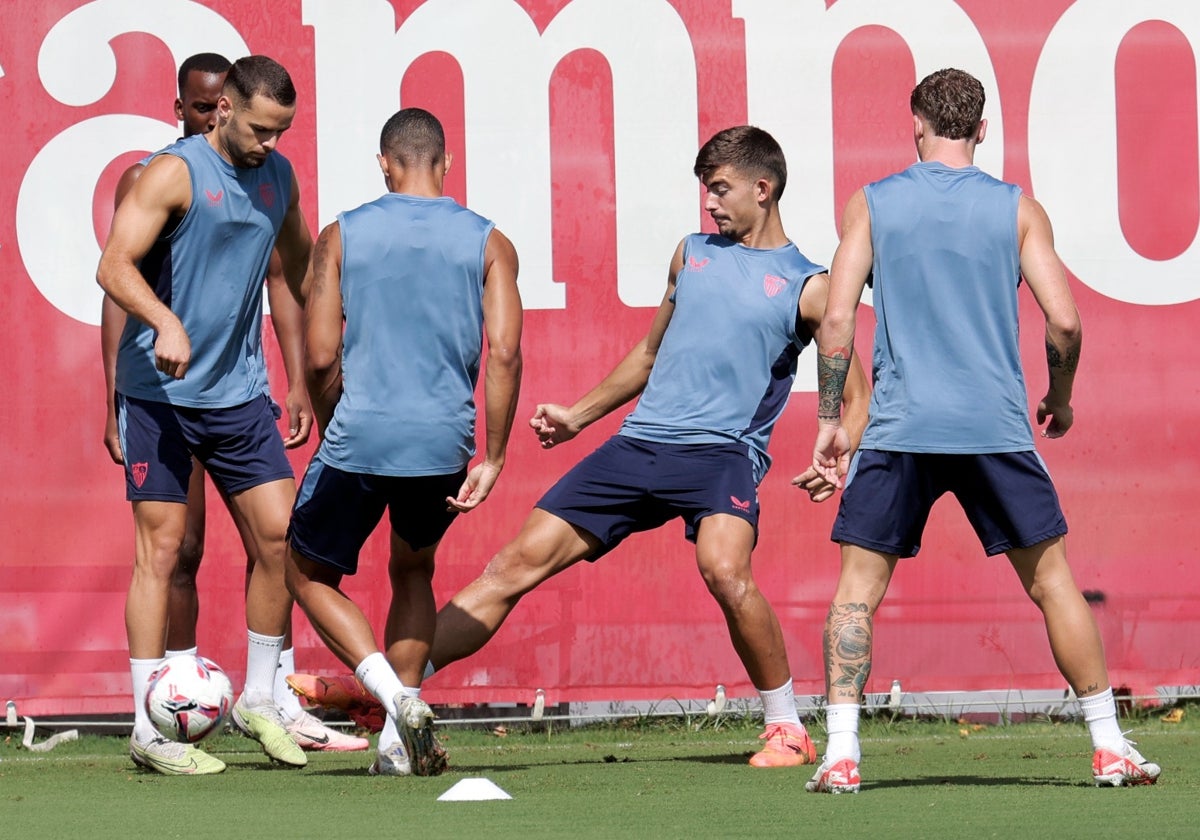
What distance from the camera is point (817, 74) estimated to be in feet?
22.4

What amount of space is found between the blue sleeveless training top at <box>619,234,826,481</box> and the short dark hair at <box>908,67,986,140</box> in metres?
0.99

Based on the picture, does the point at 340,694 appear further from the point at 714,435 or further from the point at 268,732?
the point at 714,435

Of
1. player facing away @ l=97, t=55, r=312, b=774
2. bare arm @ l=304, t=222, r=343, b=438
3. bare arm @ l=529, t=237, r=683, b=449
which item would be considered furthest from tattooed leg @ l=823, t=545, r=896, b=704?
player facing away @ l=97, t=55, r=312, b=774

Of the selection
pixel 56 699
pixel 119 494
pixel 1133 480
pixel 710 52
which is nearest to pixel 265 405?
pixel 119 494

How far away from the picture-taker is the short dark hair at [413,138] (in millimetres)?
5191

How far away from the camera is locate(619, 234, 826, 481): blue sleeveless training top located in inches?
216

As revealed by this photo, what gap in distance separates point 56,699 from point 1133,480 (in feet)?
13.7

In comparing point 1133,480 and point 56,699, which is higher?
point 1133,480

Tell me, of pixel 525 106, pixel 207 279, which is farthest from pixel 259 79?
pixel 525 106

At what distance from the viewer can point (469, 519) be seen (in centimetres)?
679

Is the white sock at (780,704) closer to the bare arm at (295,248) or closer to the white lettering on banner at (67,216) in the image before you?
the bare arm at (295,248)

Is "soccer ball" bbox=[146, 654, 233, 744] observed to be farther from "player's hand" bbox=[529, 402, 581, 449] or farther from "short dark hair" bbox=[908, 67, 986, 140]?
"short dark hair" bbox=[908, 67, 986, 140]

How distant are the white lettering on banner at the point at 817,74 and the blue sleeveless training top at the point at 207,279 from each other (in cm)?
216

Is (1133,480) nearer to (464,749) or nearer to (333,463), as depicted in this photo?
(464,749)
